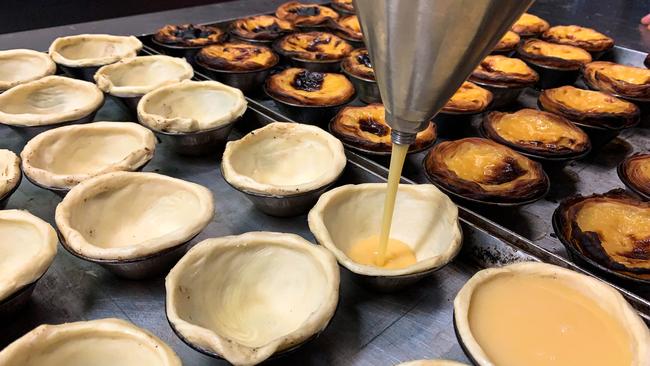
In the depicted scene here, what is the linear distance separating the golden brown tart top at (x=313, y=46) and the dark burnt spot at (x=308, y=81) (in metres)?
0.34

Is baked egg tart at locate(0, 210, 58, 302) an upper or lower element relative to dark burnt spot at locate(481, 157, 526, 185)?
upper

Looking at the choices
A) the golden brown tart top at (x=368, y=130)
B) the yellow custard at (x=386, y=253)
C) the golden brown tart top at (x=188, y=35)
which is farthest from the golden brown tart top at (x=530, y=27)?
the yellow custard at (x=386, y=253)

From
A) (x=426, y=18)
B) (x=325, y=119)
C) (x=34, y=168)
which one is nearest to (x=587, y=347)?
(x=426, y=18)

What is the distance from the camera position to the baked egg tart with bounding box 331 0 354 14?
4889 mm

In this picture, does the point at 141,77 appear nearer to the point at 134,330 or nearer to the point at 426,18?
the point at 134,330

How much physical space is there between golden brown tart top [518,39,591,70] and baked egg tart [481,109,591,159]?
0.92 meters

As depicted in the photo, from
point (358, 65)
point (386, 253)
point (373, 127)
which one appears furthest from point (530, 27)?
point (386, 253)

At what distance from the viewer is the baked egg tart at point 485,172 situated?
2.32 m

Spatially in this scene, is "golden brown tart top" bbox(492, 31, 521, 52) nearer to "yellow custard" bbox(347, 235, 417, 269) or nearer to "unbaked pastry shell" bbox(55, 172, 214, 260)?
"yellow custard" bbox(347, 235, 417, 269)

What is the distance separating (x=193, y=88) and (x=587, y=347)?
254cm

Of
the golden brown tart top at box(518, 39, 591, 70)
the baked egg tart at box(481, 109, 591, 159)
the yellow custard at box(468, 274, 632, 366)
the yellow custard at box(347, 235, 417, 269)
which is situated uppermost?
the yellow custard at box(468, 274, 632, 366)

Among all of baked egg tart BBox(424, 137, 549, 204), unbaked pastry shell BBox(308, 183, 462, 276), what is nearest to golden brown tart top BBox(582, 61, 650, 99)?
baked egg tart BBox(424, 137, 549, 204)

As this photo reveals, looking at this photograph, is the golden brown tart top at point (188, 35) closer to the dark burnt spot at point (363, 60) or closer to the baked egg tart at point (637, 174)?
the dark burnt spot at point (363, 60)

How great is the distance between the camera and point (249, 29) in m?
4.32
